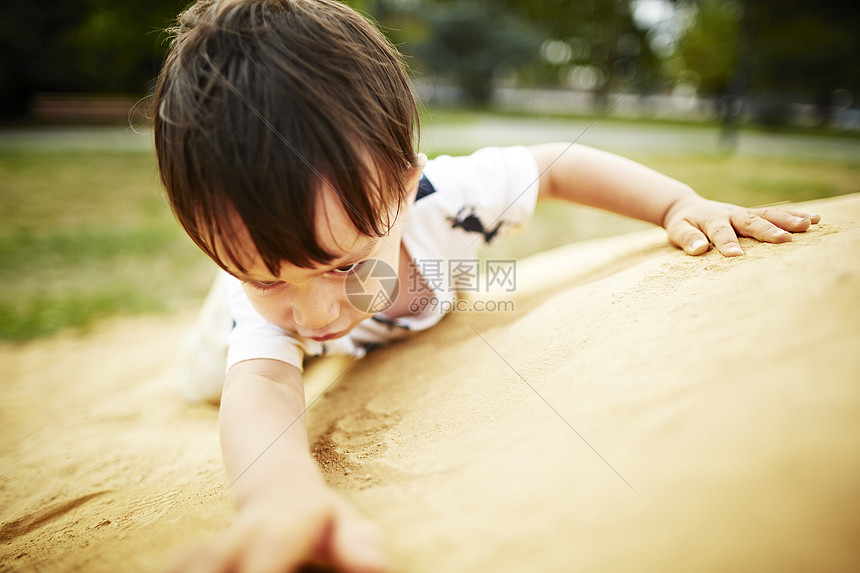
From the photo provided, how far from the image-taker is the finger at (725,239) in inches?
32.3

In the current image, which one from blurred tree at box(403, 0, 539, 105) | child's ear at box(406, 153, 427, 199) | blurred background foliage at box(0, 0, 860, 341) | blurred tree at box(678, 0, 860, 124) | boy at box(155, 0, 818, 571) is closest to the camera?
boy at box(155, 0, 818, 571)

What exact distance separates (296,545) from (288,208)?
1.35 feet

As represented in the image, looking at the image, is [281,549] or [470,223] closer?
[281,549]

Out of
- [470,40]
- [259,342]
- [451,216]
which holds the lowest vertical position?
[470,40]

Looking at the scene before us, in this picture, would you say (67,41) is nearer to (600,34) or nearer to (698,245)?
(698,245)

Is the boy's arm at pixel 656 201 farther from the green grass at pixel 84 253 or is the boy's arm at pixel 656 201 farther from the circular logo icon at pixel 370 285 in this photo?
the green grass at pixel 84 253

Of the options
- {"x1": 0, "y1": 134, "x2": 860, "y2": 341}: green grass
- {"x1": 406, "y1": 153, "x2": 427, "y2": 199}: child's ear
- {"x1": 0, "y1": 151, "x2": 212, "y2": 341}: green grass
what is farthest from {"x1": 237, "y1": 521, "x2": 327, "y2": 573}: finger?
{"x1": 0, "y1": 134, "x2": 860, "y2": 341}: green grass

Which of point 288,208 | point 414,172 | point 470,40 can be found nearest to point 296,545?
point 288,208

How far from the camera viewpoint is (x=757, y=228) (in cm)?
86

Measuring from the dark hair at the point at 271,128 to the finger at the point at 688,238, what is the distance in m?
0.53

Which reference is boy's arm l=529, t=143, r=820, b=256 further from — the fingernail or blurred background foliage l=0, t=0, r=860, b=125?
blurred background foliage l=0, t=0, r=860, b=125

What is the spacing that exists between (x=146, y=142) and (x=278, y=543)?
7.57m

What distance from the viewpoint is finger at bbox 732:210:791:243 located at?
822 mm

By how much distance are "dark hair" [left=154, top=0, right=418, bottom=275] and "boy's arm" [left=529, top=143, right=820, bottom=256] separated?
0.55 metres
